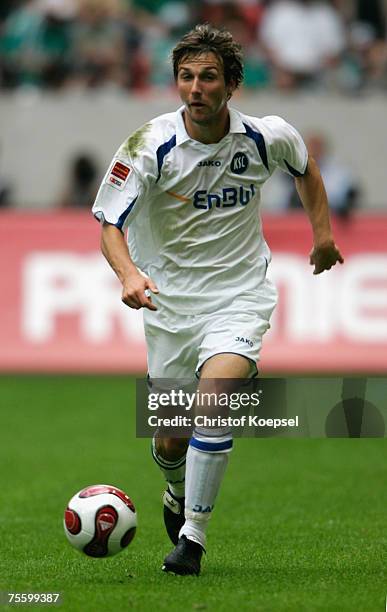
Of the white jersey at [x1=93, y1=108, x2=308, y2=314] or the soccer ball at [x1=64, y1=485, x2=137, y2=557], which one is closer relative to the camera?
the soccer ball at [x1=64, y1=485, x2=137, y2=557]

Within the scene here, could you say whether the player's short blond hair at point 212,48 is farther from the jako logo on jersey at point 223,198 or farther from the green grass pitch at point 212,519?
the green grass pitch at point 212,519

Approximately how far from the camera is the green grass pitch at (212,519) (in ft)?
20.3

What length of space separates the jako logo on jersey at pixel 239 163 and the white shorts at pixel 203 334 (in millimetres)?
602

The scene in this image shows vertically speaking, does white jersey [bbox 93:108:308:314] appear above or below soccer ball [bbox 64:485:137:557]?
above

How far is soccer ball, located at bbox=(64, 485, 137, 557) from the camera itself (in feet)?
21.8

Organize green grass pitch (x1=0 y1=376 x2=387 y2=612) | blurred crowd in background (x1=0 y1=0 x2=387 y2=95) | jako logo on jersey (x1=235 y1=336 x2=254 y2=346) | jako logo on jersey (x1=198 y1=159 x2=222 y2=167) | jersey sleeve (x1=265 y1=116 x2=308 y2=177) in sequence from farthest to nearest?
blurred crowd in background (x1=0 y1=0 x2=387 y2=95), jersey sleeve (x1=265 y1=116 x2=308 y2=177), jako logo on jersey (x1=198 y1=159 x2=222 y2=167), jako logo on jersey (x1=235 y1=336 x2=254 y2=346), green grass pitch (x1=0 y1=376 x2=387 y2=612)

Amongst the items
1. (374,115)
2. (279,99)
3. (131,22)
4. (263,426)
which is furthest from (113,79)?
(263,426)

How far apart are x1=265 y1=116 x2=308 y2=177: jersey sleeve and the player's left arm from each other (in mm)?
82

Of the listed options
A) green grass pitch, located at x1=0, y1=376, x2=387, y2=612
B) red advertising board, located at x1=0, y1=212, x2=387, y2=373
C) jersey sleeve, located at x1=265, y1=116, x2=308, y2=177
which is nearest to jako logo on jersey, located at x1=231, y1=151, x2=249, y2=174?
jersey sleeve, located at x1=265, y1=116, x2=308, y2=177

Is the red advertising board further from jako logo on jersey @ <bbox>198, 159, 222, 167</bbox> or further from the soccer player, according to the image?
jako logo on jersey @ <bbox>198, 159, 222, 167</bbox>

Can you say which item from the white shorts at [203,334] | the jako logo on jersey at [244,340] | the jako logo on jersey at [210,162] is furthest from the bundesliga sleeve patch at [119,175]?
the jako logo on jersey at [244,340]

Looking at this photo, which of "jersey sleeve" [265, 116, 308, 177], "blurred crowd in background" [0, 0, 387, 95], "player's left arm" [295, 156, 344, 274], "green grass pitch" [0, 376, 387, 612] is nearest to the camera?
"green grass pitch" [0, 376, 387, 612]

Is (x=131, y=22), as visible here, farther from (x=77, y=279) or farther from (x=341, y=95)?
(x=77, y=279)

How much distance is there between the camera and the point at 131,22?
62.6ft
